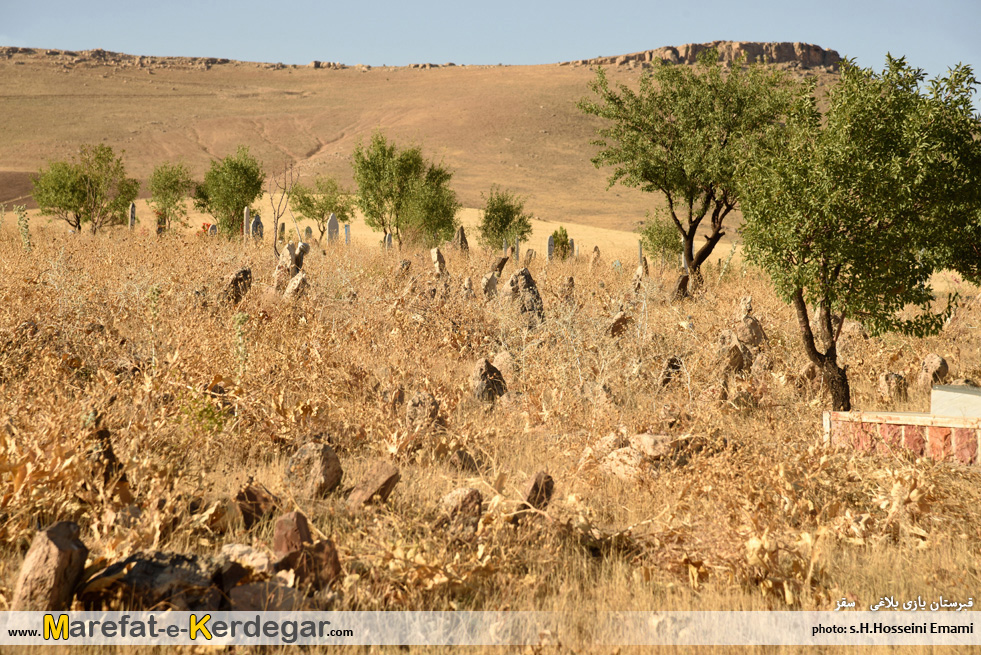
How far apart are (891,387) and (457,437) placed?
15.9ft

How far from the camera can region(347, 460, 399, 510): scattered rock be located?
3.91 meters

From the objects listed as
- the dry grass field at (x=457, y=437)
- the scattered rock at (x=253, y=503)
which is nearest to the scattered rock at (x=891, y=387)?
the dry grass field at (x=457, y=437)

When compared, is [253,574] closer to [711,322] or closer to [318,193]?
[711,322]

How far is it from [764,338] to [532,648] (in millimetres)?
7094

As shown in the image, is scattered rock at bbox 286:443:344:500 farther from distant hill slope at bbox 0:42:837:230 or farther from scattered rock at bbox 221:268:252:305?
distant hill slope at bbox 0:42:837:230

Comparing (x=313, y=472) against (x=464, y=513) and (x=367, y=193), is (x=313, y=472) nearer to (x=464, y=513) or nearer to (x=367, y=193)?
(x=464, y=513)

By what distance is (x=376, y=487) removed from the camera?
3904 mm

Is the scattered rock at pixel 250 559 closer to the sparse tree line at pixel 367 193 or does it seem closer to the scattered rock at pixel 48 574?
the scattered rock at pixel 48 574

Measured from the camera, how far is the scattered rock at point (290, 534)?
3.21m

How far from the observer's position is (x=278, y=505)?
3.86 metres

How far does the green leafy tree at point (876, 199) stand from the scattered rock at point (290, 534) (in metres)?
4.96

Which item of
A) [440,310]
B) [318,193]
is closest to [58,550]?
[440,310]

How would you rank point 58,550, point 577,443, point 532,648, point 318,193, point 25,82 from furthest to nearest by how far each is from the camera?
1. point 25,82
2. point 318,193
3. point 577,443
4. point 532,648
5. point 58,550

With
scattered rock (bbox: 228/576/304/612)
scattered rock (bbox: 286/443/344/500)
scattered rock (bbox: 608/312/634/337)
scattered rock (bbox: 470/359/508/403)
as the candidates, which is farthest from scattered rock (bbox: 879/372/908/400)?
scattered rock (bbox: 228/576/304/612)
